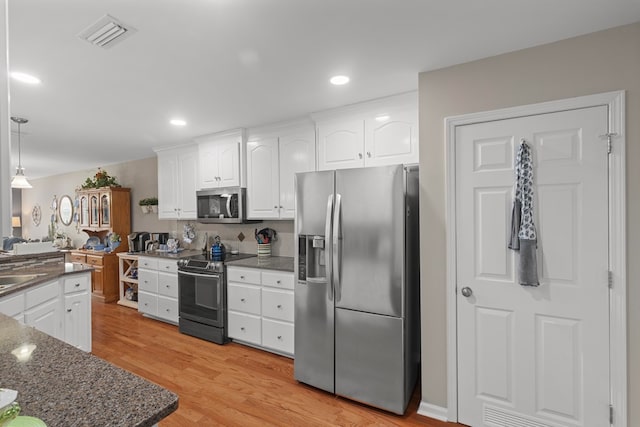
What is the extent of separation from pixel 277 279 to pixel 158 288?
2.01 meters

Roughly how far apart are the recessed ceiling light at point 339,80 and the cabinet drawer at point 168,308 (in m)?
3.21

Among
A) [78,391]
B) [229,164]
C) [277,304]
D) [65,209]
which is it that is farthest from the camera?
[65,209]

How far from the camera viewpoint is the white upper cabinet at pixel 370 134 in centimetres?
270

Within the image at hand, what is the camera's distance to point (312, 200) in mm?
2627

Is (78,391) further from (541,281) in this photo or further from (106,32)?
(541,281)

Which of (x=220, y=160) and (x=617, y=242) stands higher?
(x=220, y=160)

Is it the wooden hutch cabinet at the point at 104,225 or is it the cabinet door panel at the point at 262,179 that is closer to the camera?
the cabinet door panel at the point at 262,179

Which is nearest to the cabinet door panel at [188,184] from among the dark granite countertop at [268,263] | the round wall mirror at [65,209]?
the dark granite countertop at [268,263]

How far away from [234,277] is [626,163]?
10.6 feet

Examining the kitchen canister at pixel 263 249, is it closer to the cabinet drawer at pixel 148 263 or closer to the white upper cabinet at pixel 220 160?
the white upper cabinet at pixel 220 160

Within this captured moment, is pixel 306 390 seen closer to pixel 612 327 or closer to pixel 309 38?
pixel 612 327

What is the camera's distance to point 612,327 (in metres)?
1.80

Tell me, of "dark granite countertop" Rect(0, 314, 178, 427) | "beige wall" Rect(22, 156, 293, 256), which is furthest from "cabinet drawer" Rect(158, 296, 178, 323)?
"dark granite countertop" Rect(0, 314, 178, 427)

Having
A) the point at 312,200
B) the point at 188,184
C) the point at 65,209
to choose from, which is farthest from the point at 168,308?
the point at 65,209
